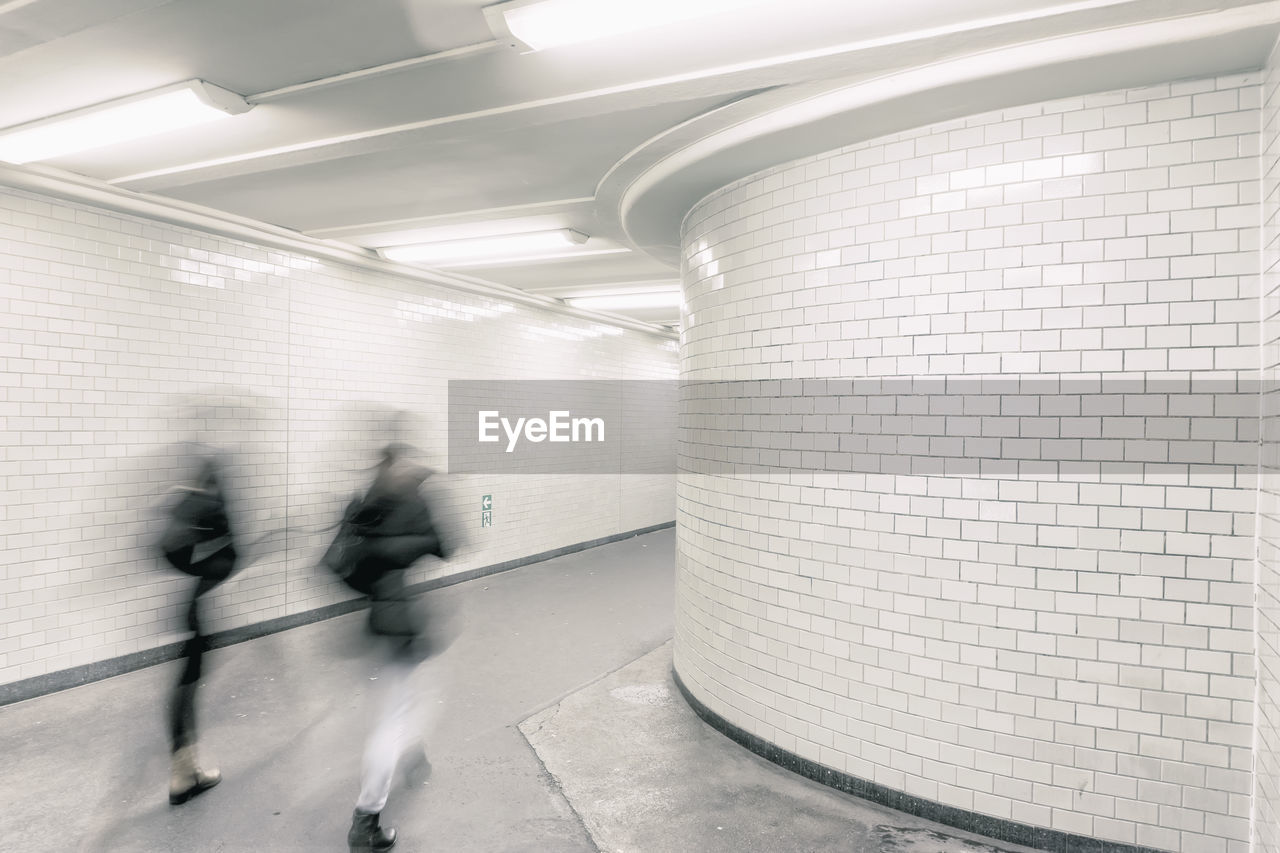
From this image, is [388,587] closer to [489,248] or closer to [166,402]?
[166,402]

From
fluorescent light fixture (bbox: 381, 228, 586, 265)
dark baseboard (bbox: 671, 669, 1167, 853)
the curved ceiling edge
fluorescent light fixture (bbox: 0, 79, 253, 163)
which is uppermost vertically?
fluorescent light fixture (bbox: 381, 228, 586, 265)

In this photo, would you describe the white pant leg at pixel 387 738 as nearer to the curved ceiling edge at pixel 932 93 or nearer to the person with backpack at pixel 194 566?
the person with backpack at pixel 194 566

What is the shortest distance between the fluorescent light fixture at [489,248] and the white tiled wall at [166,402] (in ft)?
2.09

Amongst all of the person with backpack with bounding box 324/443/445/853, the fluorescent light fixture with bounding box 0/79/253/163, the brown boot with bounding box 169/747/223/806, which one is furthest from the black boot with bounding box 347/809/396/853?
the fluorescent light fixture with bounding box 0/79/253/163

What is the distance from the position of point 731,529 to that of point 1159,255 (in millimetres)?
2509

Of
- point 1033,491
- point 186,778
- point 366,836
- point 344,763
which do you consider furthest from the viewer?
point 344,763

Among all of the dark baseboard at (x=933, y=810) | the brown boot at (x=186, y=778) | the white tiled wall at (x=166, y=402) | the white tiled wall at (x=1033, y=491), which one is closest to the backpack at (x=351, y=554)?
the white tiled wall at (x=166, y=402)

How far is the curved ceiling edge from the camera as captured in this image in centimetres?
249

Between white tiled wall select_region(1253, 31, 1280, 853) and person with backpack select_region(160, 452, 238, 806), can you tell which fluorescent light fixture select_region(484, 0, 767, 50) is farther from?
person with backpack select_region(160, 452, 238, 806)

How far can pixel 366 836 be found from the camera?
288 centimetres

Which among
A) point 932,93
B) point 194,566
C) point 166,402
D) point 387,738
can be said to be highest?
point 932,93

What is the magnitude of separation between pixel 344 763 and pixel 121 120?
375cm

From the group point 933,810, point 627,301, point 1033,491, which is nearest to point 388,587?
point 933,810

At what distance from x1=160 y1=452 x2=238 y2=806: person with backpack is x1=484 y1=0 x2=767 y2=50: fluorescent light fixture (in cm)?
271
